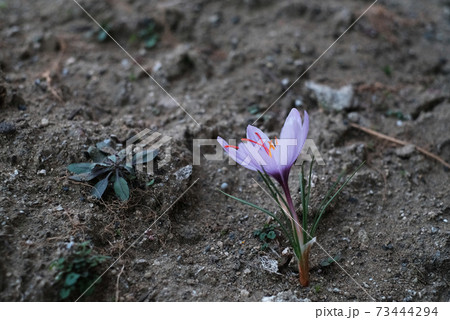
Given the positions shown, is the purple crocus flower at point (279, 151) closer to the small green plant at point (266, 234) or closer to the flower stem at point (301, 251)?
the flower stem at point (301, 251)

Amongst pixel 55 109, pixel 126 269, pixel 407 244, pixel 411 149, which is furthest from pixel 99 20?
pixel 407 244

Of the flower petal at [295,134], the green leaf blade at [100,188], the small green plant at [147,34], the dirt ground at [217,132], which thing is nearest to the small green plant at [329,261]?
the dirt ground at [217,132]

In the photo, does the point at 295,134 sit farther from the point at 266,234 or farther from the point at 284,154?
the point at 266,234

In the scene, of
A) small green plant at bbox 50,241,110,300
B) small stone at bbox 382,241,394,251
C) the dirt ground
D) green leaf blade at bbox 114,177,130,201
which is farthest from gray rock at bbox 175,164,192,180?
small stone at bbox 382,241,394,251

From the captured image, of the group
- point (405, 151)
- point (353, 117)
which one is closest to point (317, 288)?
point (405, 151)

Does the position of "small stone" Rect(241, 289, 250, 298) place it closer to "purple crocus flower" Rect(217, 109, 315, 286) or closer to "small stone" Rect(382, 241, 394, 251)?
"purple crocus flower" Rect(217, 109, 315, 286)

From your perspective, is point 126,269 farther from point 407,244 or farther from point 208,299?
point 407,244

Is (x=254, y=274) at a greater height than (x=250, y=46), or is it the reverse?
(x=250, y=46)
